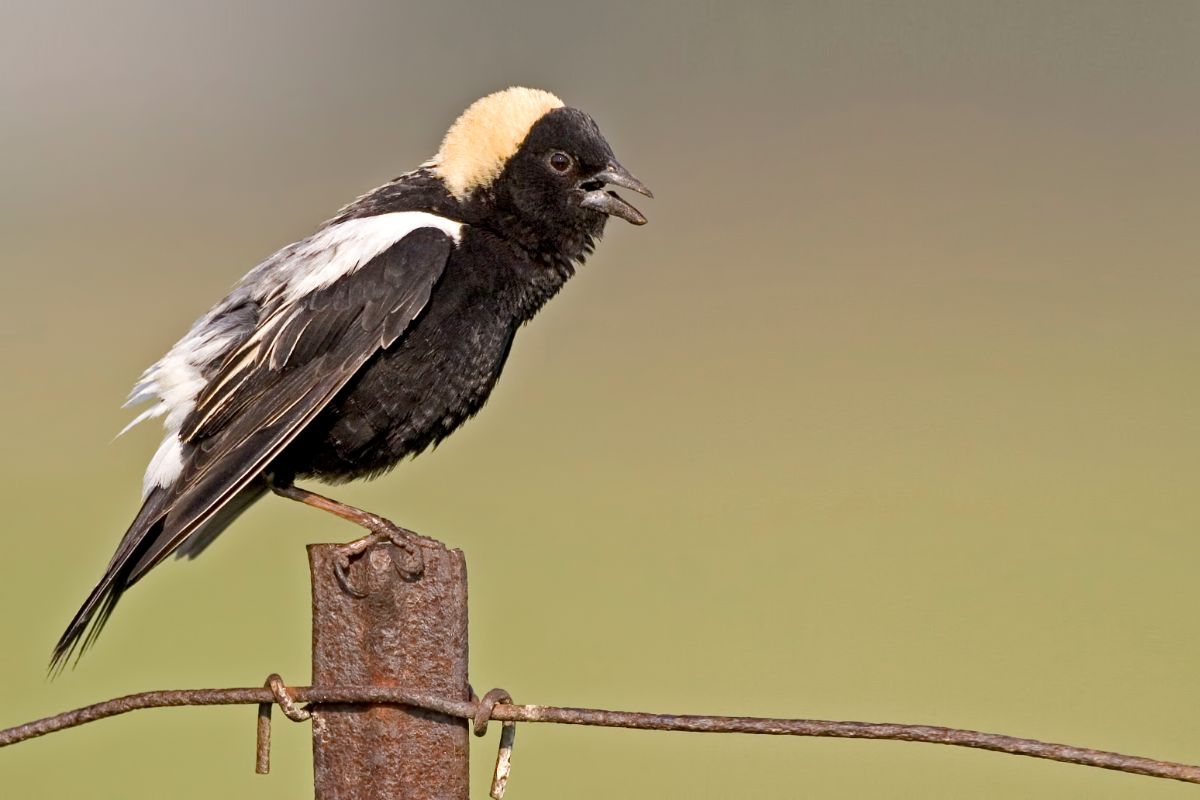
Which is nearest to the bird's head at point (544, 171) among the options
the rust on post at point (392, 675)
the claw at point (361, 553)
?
Result: the claw at point (361, 553)

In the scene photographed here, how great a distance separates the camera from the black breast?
385cm

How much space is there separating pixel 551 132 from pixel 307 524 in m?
6.32

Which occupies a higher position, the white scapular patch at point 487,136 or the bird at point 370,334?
the white scapular patch at point 487,136

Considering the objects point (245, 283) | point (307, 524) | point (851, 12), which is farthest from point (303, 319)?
point (851, 12)

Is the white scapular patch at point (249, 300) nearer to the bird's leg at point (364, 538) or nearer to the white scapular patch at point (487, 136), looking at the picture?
the white scapular patch at point (487, 136)

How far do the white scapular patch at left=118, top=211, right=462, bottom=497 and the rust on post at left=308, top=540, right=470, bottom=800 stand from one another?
4.38 ft

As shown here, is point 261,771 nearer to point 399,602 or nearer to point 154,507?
point 399,602

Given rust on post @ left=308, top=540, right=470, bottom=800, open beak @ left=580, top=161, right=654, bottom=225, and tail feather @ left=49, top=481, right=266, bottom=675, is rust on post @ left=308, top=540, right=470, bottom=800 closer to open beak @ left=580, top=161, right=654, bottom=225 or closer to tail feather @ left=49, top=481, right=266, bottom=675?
tail feather @ left=49, top=481, right=266, bottom=675

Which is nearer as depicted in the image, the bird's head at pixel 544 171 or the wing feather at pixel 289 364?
the wing feather at pixel 289 364

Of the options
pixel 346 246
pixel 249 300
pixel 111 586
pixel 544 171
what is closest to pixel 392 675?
pixel 111 586

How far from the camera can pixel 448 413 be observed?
3.94 metres

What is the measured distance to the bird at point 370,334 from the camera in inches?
143

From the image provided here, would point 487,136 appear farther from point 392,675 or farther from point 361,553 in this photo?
point 392,675

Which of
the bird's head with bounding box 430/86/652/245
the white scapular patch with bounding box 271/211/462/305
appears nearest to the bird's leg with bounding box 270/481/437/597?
the white scapular patch with bounding box 271/211/462/305
